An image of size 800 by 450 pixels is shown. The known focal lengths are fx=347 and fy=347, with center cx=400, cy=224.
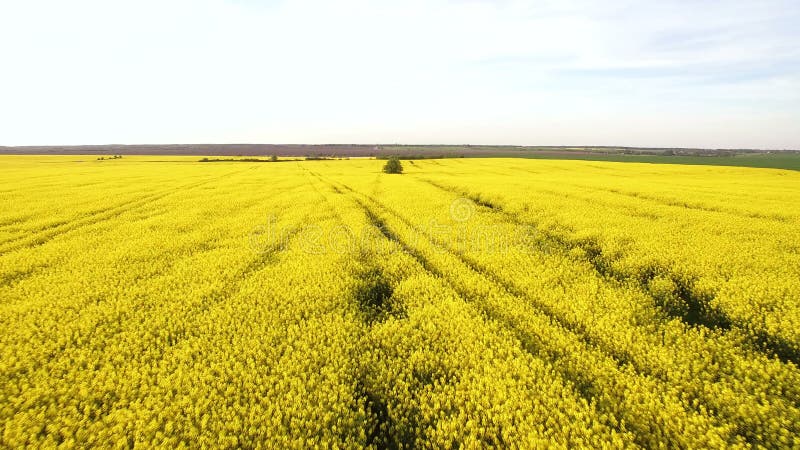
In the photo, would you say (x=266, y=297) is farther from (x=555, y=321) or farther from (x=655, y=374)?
(x=655, y=374)

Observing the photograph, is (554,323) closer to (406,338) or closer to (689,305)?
(406,338)

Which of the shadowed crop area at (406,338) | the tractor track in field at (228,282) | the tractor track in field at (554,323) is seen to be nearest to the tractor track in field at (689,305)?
the shadowed crop area at (406,338)

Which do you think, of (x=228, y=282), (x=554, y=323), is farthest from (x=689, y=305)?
(x=228, y=282)

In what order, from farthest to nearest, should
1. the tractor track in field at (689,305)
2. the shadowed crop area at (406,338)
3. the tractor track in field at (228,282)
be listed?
the tractor track in field at (228,282) < the tractor track in field at (689,305) < the shadowed crop area at (406,338)

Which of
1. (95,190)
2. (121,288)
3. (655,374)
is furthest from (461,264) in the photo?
(95,190)

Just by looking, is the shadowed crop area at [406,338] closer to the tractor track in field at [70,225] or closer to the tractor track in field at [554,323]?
the tractor track in field at [554,323]

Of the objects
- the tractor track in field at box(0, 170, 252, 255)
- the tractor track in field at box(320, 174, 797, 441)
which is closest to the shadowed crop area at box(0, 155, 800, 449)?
the tractor track in field at box(320, 174, 797, 441)

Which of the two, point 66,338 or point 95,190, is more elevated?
point 95,190

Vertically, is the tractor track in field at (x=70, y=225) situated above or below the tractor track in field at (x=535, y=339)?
above

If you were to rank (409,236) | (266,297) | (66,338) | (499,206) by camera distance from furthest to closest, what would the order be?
(499,206) < (409,236) < (266,297) < (66,338)

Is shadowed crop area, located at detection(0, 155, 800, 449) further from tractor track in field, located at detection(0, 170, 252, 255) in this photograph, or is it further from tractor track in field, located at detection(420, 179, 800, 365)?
tractor track in field, located at detection(0, 170, 252, 255)
